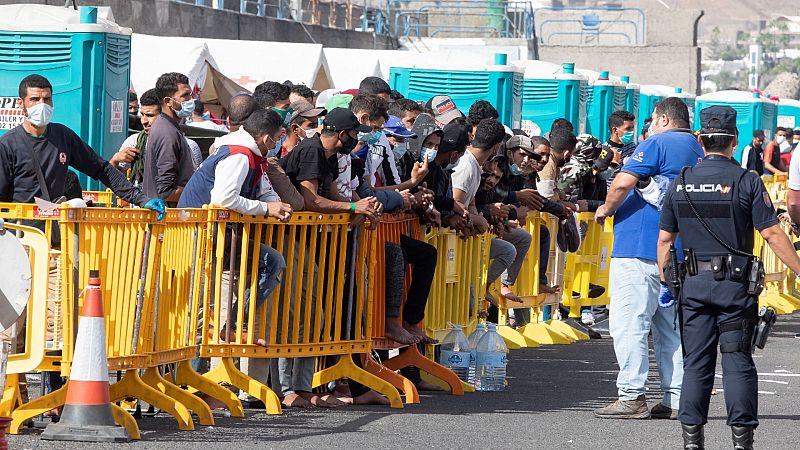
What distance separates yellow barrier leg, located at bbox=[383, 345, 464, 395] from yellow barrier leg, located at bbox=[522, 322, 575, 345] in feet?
11.8

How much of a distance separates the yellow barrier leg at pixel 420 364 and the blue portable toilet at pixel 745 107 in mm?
23198

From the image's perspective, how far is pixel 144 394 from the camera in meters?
8.52

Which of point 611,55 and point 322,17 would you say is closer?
point 322,17

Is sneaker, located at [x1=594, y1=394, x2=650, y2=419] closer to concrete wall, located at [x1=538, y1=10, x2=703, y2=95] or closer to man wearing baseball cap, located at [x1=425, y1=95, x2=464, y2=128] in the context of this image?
man wearing baseball cap, located at [x1=425, y1=95, x2=464, y2=128]

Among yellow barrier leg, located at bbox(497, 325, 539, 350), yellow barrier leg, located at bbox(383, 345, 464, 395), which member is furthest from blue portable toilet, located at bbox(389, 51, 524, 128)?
yellow barrier leg, located at bbox(383, 345, 464, 395)

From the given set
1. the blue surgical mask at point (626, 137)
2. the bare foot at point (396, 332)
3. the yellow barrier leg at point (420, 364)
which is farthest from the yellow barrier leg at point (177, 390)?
the blue surgical mask at point (626, 137)

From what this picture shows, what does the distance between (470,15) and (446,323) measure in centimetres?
3457

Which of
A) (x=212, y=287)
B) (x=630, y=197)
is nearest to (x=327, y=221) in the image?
(x=212, y=287)

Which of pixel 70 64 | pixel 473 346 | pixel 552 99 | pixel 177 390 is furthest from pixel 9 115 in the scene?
pixel 552 99

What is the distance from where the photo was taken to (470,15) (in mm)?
45375

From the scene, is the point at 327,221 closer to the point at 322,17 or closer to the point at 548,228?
the point at 548,228

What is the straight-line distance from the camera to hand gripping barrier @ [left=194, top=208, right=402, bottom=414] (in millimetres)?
9094

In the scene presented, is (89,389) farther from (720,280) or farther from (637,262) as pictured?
(637,262)

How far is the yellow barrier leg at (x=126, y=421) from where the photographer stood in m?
8.09
